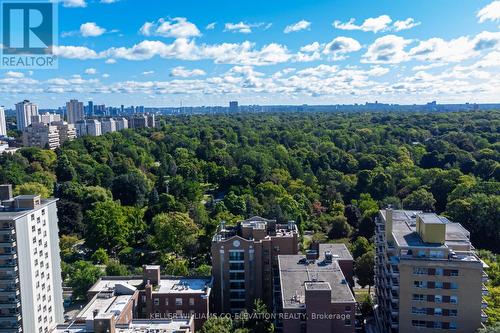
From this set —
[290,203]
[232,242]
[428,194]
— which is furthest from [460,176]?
[232,242]

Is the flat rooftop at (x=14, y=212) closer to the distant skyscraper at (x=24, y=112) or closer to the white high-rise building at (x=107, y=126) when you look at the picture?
the white high-rise building at (x=107, y=126)

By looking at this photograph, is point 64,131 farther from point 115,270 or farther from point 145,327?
point 145,327

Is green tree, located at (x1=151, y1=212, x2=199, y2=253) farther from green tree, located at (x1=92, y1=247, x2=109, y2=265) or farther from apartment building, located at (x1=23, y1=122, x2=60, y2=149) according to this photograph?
apartment building, located at (x1=23, y1=122, x2=60, y2=149)

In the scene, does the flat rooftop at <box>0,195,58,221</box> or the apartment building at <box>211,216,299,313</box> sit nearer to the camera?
the flat rooftop at <box>0,195,58,221</box>

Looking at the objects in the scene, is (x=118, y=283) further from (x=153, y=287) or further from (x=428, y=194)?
(x=428, y=194)

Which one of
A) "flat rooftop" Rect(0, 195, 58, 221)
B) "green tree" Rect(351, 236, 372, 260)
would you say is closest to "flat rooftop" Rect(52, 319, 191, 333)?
"flat rooftop" Rect(0, 195, 58, 221)

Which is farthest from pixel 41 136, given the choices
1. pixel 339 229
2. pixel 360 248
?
pixel 360 248
